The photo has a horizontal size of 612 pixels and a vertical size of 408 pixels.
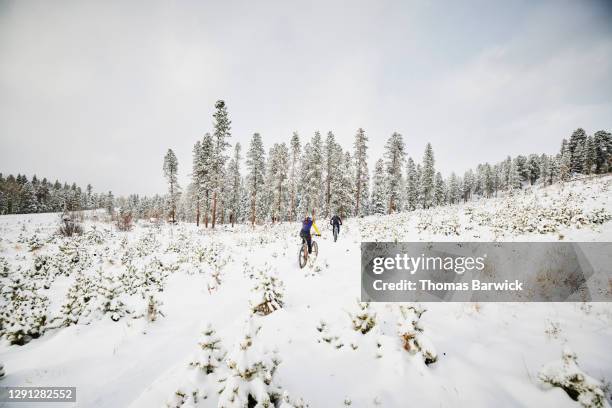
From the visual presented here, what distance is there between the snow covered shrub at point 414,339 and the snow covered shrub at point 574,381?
4.28ft

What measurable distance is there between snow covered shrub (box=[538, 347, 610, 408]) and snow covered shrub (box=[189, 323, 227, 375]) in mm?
4403

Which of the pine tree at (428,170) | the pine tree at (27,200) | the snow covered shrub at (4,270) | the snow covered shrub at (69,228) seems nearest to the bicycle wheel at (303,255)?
the snow covered shrub at (4,270)

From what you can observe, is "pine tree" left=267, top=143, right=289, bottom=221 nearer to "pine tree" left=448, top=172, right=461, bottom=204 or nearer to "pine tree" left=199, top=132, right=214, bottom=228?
"pine tree" left=199, top=132, right=214, bottom=228

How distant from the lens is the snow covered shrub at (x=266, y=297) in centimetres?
628

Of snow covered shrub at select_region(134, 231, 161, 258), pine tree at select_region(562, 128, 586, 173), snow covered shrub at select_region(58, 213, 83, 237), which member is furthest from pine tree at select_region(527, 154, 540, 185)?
snow covered shrub at select_region(58, 213, 83, 237)

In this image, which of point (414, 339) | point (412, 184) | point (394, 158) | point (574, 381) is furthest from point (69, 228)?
point (412, 184)

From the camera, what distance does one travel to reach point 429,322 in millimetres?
5273

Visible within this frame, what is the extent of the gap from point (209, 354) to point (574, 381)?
→ 4623mm

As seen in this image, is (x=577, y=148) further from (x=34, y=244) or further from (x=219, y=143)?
(x=34, y=244)

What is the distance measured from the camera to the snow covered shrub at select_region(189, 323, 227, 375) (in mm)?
3490

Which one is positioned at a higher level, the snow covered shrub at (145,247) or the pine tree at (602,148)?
the pine tree at (602,148)

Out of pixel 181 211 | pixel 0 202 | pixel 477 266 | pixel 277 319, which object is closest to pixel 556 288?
pixel 477 266

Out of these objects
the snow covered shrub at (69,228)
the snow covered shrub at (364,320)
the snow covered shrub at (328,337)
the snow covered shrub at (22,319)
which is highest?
the snow covered shrub at (69,228)

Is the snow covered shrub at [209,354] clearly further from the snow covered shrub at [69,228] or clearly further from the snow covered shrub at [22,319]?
the snow covered shrub at [69,228]
